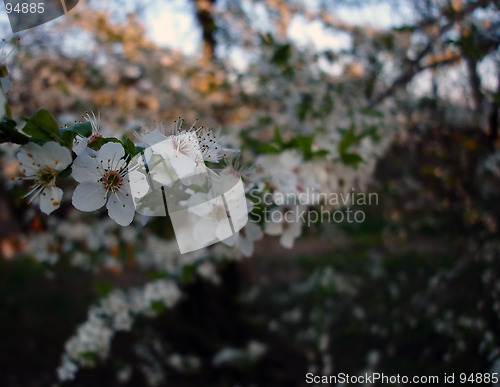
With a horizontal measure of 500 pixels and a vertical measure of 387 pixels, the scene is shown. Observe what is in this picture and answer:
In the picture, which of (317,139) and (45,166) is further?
(317,139)

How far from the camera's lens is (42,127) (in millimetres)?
796

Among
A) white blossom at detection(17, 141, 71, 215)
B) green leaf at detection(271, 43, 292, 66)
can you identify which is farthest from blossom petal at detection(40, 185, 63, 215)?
green leaf at detection(271, 43, 292, 66)

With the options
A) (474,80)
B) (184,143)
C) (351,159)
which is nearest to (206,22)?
(474,80)

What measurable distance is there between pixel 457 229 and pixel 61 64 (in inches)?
151

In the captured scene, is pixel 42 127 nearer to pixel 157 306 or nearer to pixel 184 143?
pixel 184 143

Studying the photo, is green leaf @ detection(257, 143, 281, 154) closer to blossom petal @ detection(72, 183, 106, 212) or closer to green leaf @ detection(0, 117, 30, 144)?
blossom petal @ detection(72, 183, 106, 212)

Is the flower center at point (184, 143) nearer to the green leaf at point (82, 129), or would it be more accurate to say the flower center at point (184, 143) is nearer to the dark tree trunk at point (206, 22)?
the green leaf at point (82, 129)

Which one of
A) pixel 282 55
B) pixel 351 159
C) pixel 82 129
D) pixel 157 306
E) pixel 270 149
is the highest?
pixel 82 129

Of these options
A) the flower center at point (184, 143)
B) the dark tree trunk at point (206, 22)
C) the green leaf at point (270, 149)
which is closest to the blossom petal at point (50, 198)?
the flower center at point (184, 143)

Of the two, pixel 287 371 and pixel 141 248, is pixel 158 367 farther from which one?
pixel 141 248

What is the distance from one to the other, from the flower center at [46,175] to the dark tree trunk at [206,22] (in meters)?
3.04

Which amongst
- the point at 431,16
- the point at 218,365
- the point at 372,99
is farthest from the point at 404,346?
the point at 431,16

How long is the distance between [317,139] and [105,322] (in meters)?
1.45

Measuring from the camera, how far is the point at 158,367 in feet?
10.8
